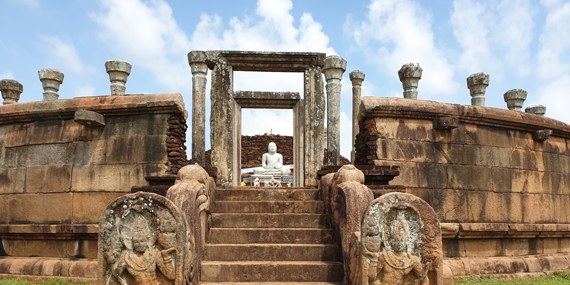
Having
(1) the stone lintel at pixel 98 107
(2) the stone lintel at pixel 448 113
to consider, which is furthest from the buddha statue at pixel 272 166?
(2) the stone lintel at pixel 448 113

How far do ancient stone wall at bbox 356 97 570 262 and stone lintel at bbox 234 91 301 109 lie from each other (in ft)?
10.8

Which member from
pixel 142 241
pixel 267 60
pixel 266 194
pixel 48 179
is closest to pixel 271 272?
pixel 142 241

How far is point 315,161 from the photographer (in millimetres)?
9711

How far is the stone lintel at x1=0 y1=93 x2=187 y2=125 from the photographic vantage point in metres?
7.62

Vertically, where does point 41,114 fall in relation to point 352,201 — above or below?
above

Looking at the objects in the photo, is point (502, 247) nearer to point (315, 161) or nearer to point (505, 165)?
point (505, 165)

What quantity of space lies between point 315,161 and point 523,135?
384cm

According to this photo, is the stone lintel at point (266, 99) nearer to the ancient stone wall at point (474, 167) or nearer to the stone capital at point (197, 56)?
the stone capital at point (197, 56)

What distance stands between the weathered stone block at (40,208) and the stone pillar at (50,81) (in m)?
3.62

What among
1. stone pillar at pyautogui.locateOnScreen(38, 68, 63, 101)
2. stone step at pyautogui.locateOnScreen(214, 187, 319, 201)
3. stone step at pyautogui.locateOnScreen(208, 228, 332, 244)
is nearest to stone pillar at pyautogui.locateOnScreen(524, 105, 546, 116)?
stone step at pyautogui.locateOnScreen(214, 187, 319, 201)

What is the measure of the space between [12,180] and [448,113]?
7419mm

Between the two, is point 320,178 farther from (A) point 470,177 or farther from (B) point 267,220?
(A) point 470,177

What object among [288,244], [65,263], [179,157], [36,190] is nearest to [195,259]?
[288,244]

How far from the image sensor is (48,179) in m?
8.05
